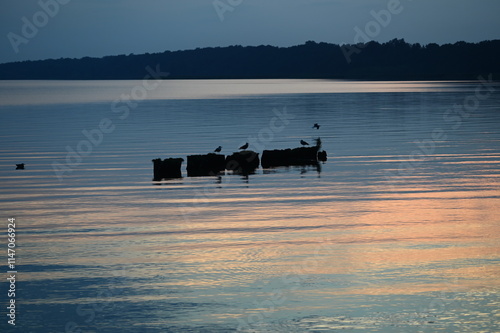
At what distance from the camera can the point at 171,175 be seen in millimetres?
33344

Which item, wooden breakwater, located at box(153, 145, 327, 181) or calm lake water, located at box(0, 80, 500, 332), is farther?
wooden breakwater, located at box(153, 145, 327, 181)

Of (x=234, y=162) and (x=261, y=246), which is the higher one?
(x=234, y=162)

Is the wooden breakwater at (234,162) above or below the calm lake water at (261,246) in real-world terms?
above

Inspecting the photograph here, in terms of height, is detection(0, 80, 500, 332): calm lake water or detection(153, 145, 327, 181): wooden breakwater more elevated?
detection(153, 145, 327, 181): wooden breakwater

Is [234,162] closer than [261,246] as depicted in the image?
No

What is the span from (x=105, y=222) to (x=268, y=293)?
9042 mm

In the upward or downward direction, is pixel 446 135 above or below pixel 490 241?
above

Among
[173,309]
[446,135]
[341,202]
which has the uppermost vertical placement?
[446,135]

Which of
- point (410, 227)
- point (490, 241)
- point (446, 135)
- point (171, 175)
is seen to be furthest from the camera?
point (446, 135)

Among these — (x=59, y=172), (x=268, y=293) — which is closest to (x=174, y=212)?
(x=268, y=293)

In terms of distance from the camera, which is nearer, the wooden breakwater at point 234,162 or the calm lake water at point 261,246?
the calm lake water at point 261,246

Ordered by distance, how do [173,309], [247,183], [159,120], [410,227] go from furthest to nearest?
[159,120], [247,183], [410,227], [173,309]

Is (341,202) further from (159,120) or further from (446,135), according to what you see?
(159,120)

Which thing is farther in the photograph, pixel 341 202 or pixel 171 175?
pixel 171 175
